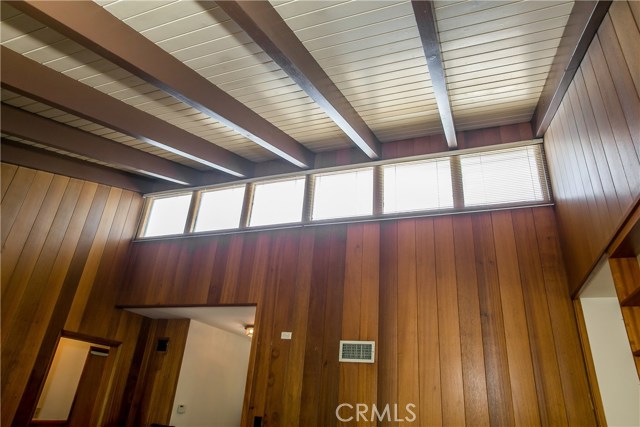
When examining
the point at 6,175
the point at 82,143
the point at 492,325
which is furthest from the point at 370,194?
the point at 6,175

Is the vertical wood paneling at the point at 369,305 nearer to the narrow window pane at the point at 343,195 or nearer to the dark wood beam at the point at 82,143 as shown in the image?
the narrow window pane at the point at 343,195

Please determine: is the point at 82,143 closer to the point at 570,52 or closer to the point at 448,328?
the point at 448,328

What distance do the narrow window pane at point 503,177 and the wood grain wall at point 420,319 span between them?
171 millimetres

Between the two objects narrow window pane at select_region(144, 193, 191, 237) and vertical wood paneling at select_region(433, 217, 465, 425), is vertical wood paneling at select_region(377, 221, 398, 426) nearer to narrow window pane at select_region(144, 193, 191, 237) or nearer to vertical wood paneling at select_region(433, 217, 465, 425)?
vertical wood paneling at select_region(433, 217, 465, 425)

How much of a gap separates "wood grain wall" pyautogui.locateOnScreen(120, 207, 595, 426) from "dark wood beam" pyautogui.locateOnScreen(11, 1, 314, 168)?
1.33 meters

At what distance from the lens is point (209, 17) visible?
8.83ft

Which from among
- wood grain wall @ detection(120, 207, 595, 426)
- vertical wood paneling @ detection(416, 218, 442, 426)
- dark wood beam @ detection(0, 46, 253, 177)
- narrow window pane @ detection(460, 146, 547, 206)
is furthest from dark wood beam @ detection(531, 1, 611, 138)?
dark wood beam @ detection(0, 46, 253, 177)

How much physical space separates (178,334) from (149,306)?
0.63 metres

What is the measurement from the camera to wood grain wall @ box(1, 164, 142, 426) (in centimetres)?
386

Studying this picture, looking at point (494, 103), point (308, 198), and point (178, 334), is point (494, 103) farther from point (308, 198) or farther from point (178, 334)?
point (178, 334)

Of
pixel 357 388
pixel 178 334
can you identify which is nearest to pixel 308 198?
pixel 357 388

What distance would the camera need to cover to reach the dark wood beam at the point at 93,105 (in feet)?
9.46

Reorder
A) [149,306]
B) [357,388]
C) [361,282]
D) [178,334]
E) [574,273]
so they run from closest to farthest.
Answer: [574,273] < [357,388] < [361,282] < [149,306] < [178,334]

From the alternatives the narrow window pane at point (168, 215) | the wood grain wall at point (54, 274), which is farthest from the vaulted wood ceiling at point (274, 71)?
the narrow window pane at point (168, 215)
